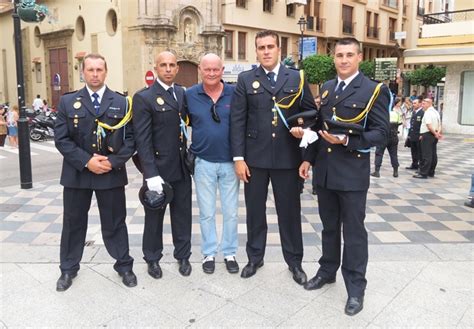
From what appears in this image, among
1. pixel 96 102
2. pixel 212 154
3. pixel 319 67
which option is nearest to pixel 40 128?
pixel 96 102

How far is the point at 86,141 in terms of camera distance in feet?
11.6

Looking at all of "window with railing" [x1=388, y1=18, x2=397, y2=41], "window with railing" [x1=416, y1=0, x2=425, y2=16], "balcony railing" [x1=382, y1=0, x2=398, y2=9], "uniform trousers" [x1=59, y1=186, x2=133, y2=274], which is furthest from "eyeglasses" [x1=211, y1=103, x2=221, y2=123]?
"window with railing" [x1=416, y1=0, x2=425, y2=16]

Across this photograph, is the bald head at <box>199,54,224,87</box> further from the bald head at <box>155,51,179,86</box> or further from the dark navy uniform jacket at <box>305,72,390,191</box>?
the dark navy uniform jacket at <box>305,72,390,191</box>

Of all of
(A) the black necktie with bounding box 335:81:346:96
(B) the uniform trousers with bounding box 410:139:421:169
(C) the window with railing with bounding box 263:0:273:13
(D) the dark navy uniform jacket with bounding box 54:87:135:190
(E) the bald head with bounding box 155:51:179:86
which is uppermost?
(C) the window with railing with bounding box 263:0:273:13

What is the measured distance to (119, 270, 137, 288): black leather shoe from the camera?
3.64m

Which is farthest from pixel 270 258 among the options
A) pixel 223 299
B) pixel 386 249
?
pixel 386 249

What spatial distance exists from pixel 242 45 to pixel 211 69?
22.4 meters

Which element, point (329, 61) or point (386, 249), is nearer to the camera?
point (386, 249)

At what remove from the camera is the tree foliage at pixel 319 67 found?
2659 centimetres

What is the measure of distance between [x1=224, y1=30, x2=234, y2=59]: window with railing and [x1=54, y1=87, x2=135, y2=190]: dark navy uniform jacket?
849 inches

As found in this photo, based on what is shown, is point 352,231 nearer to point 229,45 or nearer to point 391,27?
point 229,45

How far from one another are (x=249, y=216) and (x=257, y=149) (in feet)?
2.03

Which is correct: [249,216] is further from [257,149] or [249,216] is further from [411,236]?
[411,236]

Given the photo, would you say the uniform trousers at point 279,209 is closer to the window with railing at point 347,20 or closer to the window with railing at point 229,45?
the window with railing at point 229,45
